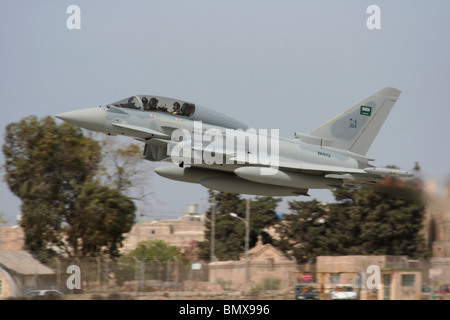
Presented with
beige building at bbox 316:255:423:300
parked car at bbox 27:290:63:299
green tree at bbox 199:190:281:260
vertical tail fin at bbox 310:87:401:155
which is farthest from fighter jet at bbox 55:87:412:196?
green tree at bbox 199:190:281:260

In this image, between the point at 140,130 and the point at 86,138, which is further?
the point at 86,138

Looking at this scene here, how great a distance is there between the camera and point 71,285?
90.8 feet

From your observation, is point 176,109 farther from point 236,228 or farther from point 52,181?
point 236,228

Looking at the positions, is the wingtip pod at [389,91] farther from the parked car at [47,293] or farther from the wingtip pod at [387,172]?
the parked car at [47,293]

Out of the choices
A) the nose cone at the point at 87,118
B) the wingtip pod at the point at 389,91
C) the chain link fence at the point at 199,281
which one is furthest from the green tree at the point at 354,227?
the nose cone at the point at 87,118

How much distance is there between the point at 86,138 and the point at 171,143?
865 inches

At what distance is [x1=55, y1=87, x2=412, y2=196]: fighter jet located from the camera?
21672 mm

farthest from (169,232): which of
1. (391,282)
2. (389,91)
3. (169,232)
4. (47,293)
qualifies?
(389,91)

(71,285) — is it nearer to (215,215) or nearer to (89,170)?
(89,170)

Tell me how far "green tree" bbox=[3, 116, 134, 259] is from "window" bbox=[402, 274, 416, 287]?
702 inches

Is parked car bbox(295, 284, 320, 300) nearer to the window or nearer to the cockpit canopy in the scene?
the window

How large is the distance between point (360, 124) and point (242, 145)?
4911mm
